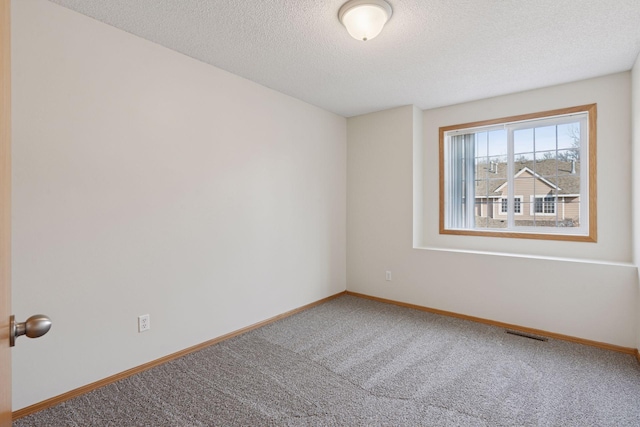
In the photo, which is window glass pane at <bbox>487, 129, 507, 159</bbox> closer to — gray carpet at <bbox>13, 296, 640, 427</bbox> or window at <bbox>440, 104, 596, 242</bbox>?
window at <bbox>440, 104, 596, 242</bbox>

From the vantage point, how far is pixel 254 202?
3.27 m

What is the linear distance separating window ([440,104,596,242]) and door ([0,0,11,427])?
3949 millimetres

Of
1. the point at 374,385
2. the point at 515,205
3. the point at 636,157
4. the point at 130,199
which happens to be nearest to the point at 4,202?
the point at 130,199

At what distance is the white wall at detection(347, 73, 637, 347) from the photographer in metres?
2.92

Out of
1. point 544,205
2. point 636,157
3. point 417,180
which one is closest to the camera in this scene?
point 636,157

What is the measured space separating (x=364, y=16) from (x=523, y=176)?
264 cm

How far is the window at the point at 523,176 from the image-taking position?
10.5ft

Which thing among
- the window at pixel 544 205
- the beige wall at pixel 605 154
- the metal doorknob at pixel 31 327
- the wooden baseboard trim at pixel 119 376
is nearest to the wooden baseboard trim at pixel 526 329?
the beige wall at pixel 605 154

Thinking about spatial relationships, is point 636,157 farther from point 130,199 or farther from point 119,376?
point 119,376

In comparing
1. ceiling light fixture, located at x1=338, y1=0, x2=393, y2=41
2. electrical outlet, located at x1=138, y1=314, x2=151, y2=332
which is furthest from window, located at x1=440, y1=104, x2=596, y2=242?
electrical outlet, located at x1=138, y1=314, x2=151, y2=332

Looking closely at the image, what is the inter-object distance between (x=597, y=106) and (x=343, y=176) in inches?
108

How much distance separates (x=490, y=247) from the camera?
3.67 metres

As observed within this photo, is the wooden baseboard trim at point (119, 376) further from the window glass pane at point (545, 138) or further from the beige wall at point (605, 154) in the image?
the window glass pane at point (545, 138)

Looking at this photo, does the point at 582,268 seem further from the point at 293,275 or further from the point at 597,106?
the point at 293,275
